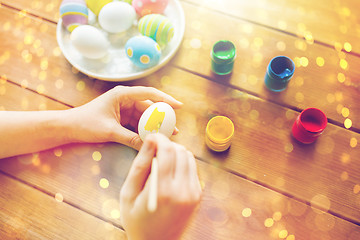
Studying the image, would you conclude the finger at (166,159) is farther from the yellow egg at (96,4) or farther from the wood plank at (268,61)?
the yellow egg at (96,4)

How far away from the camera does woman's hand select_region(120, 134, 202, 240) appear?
21.5 inches

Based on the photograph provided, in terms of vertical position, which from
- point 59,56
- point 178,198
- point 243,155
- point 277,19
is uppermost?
point 277,19

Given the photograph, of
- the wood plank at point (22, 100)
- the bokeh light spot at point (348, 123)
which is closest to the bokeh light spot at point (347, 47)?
the bokeh light spot at point (348, 123)

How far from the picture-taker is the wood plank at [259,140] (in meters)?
0.88

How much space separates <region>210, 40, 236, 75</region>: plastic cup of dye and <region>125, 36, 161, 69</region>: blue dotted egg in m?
0.17

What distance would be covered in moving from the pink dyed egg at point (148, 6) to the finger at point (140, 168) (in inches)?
21.4

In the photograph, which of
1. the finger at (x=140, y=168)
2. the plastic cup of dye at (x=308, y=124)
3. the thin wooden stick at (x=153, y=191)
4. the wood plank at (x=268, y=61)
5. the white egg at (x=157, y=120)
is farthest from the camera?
the wood plank at (x=268, y=61)

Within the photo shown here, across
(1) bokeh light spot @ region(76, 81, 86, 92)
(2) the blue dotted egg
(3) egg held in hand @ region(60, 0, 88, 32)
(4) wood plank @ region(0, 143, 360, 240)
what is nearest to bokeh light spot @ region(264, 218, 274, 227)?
(4) wood plank @ region(0, 143, 360, 240)

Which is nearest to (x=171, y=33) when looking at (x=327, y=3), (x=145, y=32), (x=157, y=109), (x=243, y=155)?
(x=145, y=32)

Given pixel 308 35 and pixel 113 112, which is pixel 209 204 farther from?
pixel 308 35

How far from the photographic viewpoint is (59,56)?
1044 mm

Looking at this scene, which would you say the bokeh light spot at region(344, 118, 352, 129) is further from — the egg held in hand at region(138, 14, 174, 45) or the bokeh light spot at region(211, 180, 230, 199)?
the egg held in hand at region(138, 14, 174, 45)

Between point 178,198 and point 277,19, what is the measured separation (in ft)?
2.57

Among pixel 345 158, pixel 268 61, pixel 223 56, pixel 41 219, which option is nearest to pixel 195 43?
pixel 223 56
